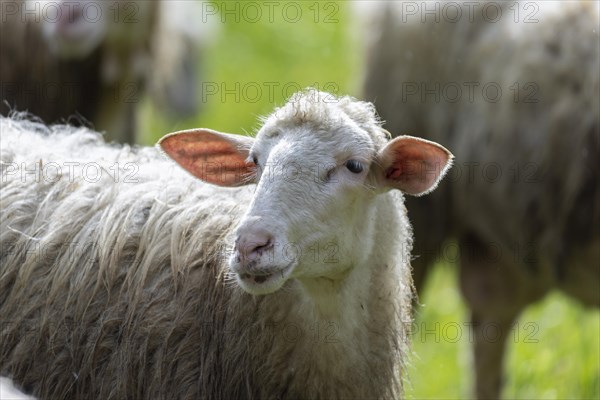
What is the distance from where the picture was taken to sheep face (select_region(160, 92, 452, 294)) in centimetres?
377

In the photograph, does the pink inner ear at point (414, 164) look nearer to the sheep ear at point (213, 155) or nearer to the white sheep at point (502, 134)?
the sheep ear at point (213, 155)

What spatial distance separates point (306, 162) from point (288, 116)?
218 mm

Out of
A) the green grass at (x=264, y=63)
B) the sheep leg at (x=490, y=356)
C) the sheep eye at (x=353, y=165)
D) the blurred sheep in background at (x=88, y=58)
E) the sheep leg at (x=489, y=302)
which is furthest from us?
the green grass at (x=264, y=63)

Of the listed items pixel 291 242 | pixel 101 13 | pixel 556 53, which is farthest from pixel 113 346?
pixel 101 13

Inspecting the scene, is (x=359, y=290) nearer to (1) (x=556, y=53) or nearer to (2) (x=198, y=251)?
(2) (x=198, y=251)

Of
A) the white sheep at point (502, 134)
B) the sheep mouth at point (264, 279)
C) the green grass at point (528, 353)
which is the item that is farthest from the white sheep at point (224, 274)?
the green grass at point (528, 353)

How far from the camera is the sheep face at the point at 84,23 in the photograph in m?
7.21

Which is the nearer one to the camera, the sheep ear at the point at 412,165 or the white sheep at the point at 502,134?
the sheep ear at the point at 412,165

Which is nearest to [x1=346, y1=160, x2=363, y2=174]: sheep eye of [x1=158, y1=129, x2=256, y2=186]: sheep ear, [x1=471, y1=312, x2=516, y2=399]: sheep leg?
[x1=158, y1=129, x2=256, y2=186]: sheep ear

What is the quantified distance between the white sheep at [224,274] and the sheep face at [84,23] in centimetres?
273

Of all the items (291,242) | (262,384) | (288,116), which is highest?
(288,116)

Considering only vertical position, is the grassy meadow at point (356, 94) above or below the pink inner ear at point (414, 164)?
below

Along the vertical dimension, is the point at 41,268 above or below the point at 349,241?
below

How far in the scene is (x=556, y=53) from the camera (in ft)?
19.7
